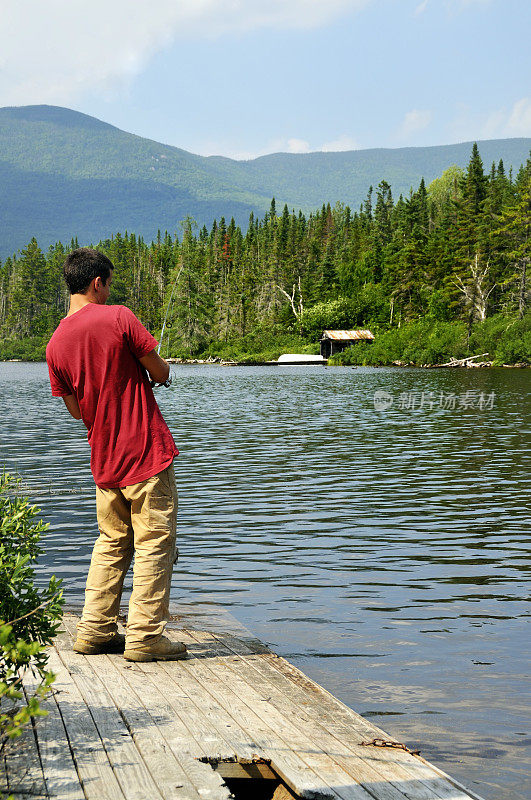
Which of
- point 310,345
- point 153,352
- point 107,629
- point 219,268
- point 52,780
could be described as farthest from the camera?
point 219,268

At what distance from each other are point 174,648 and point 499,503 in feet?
33.5

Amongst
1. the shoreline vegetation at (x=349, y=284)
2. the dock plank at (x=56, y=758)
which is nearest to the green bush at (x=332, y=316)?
the shoreline vegetation at (x=349, y=284)

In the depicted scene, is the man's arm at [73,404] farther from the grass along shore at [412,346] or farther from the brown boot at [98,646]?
the grass along shore at [412,346]

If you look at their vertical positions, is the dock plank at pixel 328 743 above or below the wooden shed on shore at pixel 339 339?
below

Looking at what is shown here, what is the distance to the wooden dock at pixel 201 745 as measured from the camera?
3725mm

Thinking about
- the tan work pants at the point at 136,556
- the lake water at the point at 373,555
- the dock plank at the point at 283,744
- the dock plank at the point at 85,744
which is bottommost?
the lake water at the point at 373,555

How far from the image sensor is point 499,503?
49.2 ft

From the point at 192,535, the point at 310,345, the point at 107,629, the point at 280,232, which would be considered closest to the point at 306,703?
the point at 107,629

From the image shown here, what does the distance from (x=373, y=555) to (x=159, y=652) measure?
5785 mm

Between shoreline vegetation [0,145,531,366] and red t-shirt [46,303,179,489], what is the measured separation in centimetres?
6837

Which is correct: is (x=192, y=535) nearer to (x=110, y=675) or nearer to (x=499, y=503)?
(x=499, y=503)

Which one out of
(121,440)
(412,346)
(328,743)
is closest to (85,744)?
(328,743)

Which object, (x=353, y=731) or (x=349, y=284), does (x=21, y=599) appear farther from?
(x=349, y=284)

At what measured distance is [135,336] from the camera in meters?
5.46
